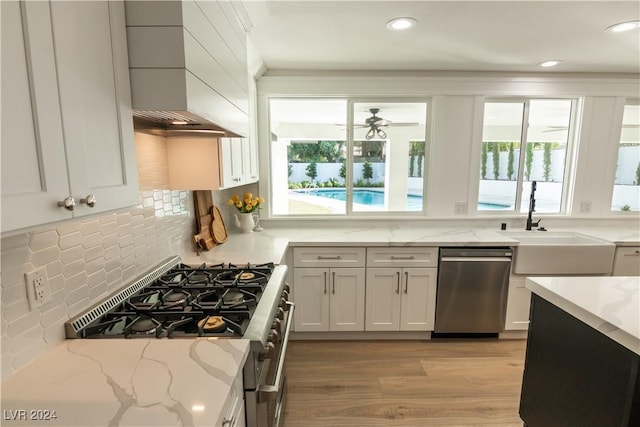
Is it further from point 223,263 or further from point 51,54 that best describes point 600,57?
point 51,54

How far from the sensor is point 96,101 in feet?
2.70

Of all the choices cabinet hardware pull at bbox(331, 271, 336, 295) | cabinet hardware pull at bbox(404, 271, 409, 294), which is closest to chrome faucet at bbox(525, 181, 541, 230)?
cabinet hardware pull at bbox(404, 271, 409, 294)

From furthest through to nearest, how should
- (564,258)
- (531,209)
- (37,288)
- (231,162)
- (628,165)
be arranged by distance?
(628,165), (531,209), (564,258), (231,162), (37,288)

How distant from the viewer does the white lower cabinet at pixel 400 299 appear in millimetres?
2631

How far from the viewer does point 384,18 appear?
1.88 m

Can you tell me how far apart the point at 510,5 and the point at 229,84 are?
62.5 inches

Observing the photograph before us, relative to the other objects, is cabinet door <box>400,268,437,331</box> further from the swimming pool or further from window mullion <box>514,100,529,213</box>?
window mullion <box>514,100,529,213</box>

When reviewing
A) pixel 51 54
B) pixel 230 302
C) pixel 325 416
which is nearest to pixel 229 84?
pixel 51 54

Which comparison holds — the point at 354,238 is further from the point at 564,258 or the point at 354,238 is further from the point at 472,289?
the point at 564,258

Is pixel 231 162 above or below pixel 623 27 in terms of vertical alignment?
below

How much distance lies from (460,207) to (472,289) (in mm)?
864

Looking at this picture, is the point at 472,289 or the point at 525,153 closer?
the point at 472,289

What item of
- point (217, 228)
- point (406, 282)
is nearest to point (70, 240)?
point (217, 228)

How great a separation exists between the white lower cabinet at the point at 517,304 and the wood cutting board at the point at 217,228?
7.93 feet
